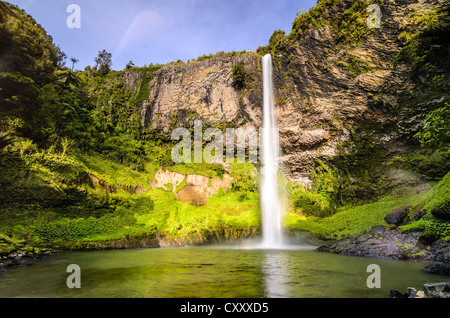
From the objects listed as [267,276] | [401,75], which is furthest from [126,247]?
[401,75]

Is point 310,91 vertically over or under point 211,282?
over

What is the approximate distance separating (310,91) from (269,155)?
741 cm

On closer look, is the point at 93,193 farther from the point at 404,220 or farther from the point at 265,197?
the point at 404,220

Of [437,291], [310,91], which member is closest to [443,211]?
[437,291]

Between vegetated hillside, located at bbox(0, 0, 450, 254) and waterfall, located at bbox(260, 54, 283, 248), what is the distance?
3.21 ft

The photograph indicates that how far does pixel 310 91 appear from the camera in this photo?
22328mm

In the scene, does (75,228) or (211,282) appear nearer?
(211,282)

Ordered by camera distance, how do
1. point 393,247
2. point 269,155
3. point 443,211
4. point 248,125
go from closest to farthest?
1. point 443,211
2. point 393,247
3. point 269,155
4. point 248,125

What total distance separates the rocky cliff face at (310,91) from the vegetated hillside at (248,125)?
0.10m

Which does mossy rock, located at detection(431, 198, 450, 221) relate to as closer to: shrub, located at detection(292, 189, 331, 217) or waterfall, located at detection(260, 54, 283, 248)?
shrub, located at detection(292, 189, 331, 217)

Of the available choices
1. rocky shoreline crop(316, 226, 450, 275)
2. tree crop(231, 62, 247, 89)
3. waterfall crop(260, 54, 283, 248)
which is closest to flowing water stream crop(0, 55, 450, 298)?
rocky shoreline crop(316, 226, 450, 275)

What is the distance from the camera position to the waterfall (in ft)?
72.8

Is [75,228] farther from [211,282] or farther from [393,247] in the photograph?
[393,247]

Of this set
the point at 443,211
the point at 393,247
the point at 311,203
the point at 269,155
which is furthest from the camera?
the point at 269,155
